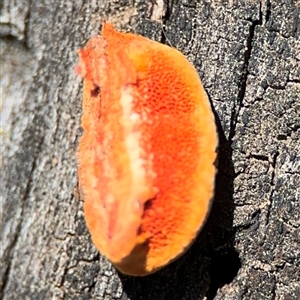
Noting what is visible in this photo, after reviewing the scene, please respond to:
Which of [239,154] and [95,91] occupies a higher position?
[95,91]

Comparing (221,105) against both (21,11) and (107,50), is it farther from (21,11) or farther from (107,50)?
(21,11)

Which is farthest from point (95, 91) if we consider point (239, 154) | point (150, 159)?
point (239, 154)

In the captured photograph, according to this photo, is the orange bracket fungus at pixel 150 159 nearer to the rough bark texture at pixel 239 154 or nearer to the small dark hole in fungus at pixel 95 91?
the small dark hole in fungus at pixel 95 91

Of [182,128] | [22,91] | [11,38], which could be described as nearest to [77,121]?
[22,91]

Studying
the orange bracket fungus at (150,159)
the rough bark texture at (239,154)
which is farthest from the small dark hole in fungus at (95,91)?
the rough bark texture at (239,154)

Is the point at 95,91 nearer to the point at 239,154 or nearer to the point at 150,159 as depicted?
the point at 150,159

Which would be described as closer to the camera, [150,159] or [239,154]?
[150,159]

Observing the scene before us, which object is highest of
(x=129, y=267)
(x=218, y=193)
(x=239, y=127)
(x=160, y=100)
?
(x=160, y=100)

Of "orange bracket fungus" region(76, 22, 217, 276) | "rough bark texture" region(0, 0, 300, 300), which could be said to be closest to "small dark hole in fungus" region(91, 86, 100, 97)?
"orange bracket fungus" region(76, 22, 217, 276)

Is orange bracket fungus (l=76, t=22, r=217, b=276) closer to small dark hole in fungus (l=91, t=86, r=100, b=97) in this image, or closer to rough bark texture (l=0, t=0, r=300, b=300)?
small dark hole in fungus (l=91, t=86, r=100, b=97)
